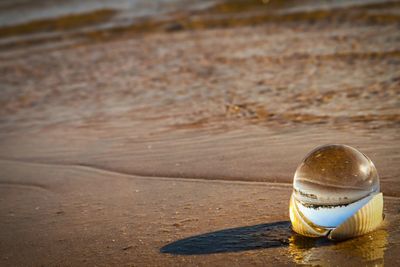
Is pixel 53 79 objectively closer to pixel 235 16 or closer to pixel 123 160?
pixel 123 160

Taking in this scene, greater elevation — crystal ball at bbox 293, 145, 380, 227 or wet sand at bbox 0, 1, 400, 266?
crystal ball at bbox 293, 145, 380, 227

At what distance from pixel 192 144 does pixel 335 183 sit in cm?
217

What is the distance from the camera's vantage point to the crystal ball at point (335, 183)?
8.98ft

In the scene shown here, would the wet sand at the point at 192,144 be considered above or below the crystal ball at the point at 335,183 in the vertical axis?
below

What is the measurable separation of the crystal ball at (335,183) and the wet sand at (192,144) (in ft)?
0.52

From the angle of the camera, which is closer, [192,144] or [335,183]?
[335,183]

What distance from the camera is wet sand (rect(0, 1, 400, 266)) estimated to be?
9.95ft

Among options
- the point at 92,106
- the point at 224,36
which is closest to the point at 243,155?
the point at 92,106

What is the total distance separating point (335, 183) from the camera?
2.73 m

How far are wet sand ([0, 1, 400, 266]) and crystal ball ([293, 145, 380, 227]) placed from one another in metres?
0.16

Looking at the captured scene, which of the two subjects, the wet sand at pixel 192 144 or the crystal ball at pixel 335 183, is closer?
the crystal ball at pixel 335 183

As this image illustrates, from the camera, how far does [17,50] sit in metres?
11.9

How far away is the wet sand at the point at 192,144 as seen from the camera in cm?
303

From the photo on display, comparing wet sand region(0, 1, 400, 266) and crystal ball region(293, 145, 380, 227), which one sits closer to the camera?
crystal ball region(293, 145, 380, 227)
